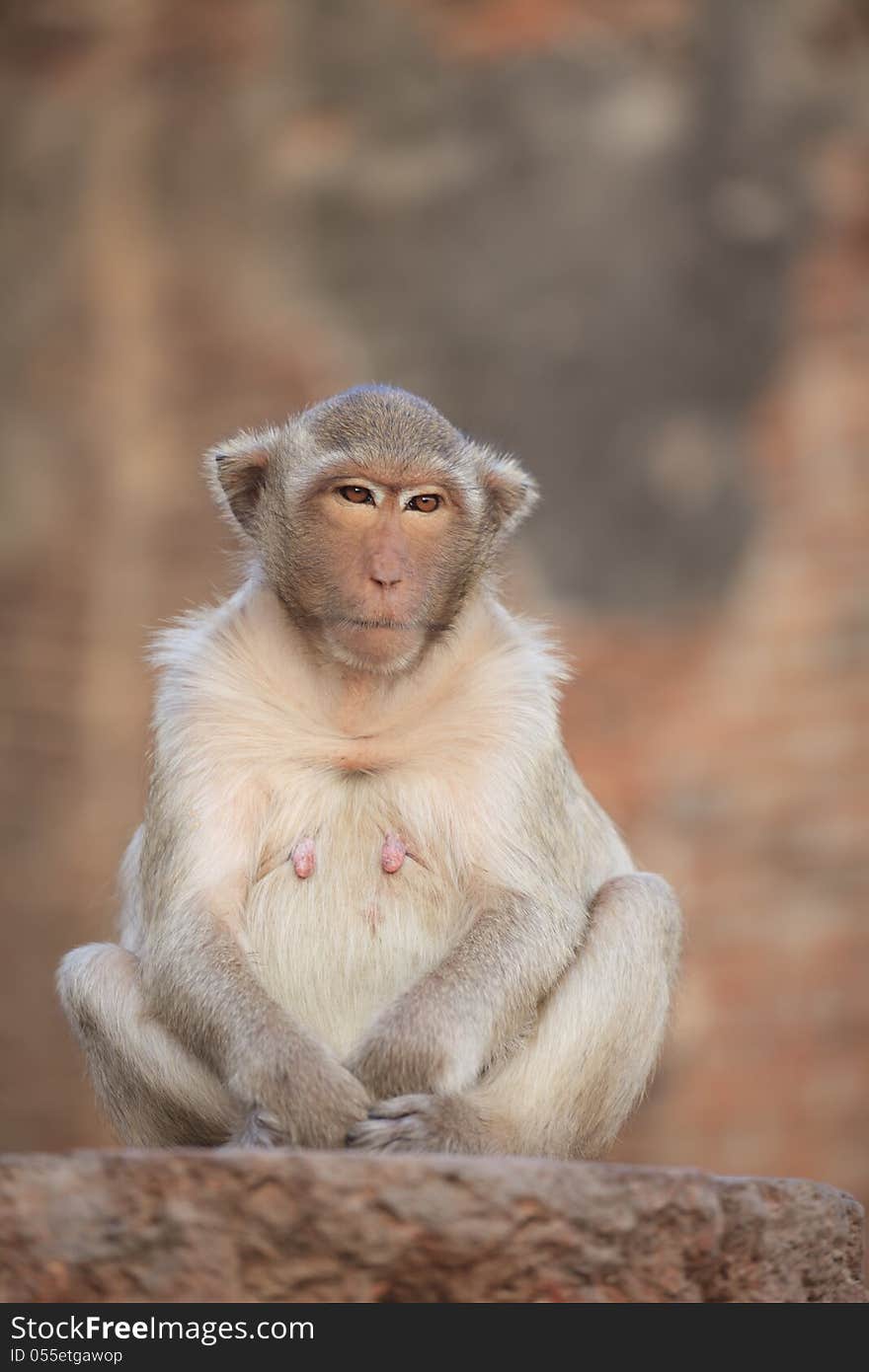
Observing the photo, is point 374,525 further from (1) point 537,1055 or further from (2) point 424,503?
(1) point 537,1055

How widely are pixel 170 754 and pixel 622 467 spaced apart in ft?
26.3

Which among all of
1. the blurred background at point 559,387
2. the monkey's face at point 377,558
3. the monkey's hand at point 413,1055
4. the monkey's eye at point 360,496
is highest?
the blurred background at point 559,387

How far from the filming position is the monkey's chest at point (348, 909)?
6418mm

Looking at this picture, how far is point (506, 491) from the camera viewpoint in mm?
7168

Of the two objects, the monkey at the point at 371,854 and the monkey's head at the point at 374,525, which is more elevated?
the monkey's head at the point at 374,525

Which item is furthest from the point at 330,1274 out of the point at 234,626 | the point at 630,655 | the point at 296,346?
the point at 296,346

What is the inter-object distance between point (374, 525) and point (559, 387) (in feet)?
26.1

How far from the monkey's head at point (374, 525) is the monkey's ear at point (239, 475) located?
5.1 inches

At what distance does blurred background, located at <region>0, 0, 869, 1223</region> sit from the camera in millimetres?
13953

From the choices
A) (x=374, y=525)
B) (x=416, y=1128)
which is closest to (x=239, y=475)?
(x=374, y=525)

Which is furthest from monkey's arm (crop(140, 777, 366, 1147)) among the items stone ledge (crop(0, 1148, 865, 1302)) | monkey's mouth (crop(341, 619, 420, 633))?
stone ledge (crop(0, 1148, 865, 1302))

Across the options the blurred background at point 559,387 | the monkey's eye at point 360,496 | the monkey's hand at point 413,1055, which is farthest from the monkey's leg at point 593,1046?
the blurred background at point 559,387

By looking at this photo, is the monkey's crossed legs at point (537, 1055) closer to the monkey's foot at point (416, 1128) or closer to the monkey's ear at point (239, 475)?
the monkey's foot at point (416, 1128)
